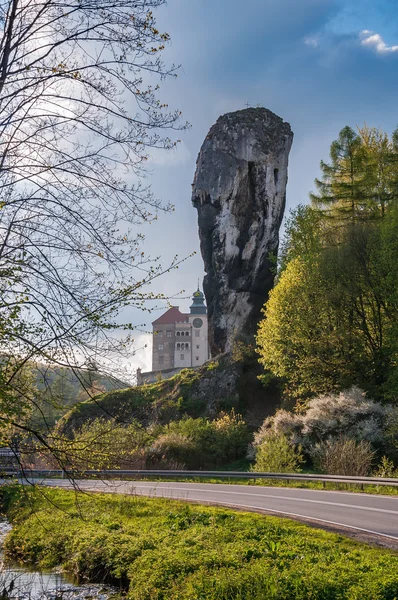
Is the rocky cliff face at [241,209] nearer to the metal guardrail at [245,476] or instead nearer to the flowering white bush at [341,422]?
the flowering white bush at [341,422]

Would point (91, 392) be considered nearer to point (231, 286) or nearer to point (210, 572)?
point (210, 572)

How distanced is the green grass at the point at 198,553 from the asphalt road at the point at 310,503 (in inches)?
36.7

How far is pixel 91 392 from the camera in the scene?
7.30 meters

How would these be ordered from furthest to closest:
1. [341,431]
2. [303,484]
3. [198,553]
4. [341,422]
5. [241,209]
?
[241,209] < [341,422] < [341,431] < [303,484] < [198,553]

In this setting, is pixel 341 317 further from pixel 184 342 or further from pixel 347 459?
pixel 184 342

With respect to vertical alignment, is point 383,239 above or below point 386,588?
above

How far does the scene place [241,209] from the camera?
43.6 meters

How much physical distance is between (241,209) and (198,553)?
36.5 m

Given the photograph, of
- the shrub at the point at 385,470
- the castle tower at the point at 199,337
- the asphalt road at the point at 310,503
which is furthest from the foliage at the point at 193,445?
the castle tower at the point at 199,337

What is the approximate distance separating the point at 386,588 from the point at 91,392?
4150mm

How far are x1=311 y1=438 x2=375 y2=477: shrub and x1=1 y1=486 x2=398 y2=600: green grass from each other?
27.2ft

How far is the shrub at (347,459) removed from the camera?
1991cm

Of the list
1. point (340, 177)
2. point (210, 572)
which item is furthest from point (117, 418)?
point (340, 177)

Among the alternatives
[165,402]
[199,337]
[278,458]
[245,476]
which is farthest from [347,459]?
[199,337]
